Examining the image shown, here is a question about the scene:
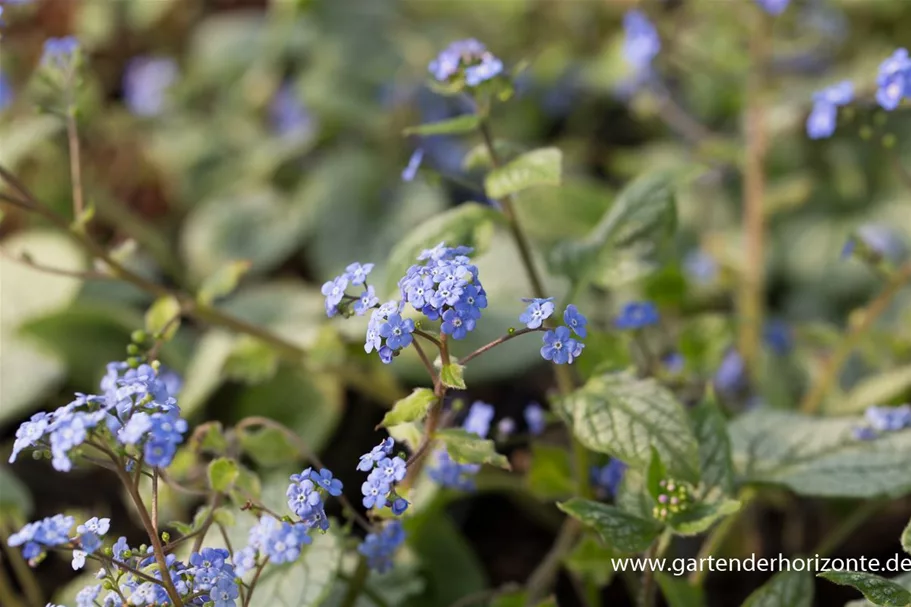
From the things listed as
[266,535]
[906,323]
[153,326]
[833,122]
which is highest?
[833,122]

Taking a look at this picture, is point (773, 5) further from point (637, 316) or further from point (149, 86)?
point (149, 86)

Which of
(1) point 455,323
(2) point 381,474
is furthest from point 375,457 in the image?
(1) point 455,323

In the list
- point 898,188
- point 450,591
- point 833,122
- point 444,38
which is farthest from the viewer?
point 444,38

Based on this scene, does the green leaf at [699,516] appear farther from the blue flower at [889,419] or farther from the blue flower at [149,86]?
the blue flower at [149,86]

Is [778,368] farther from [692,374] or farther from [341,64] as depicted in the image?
[341,64]

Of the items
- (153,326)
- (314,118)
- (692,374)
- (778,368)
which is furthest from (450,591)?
(314,118)
